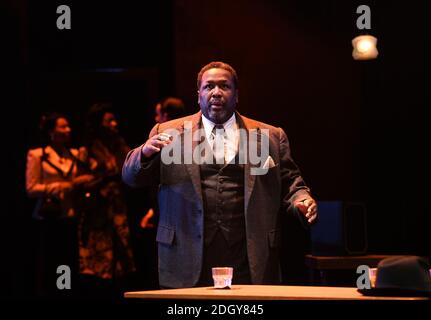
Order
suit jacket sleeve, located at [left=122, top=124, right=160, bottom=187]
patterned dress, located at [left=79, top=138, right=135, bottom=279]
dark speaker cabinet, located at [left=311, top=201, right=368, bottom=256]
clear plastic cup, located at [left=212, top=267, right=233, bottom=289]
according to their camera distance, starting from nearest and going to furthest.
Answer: clear plastic cup, located at [left=212, top=267, right=233, bottom=289], suit jacket sleeve, located at [left=122, top=124, right=160, bottom=187], dark speaker cabinet, located at [left=311, top=201, right=368, bottom=256], patterned dress, located at [left=79, top=138, right=135, bottom=279]

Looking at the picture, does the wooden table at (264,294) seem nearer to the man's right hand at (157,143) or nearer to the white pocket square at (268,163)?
the man's right hand at (157,143)

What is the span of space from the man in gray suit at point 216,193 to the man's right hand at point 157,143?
6cm

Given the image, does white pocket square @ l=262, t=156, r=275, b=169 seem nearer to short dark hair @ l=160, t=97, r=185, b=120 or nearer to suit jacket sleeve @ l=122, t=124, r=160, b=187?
suit jacket sleeve @ l=122, t=124, r=160, b=187

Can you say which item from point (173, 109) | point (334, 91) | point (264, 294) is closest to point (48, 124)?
point (173, 109)

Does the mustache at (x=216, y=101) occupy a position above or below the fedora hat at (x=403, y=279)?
above

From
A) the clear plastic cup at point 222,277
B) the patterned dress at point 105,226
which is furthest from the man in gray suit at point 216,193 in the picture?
the patterned dress at point 105,226

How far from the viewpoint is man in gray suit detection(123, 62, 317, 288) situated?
3.95 metres

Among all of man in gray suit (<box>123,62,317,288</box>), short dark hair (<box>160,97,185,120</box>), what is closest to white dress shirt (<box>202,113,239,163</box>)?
man in gray suit (<box>123,62,317,288</box>)

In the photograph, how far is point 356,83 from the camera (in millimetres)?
Answer: 6102

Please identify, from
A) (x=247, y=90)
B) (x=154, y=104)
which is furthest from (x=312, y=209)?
(x=154, y=104)

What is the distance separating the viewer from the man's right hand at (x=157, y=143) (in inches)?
143
